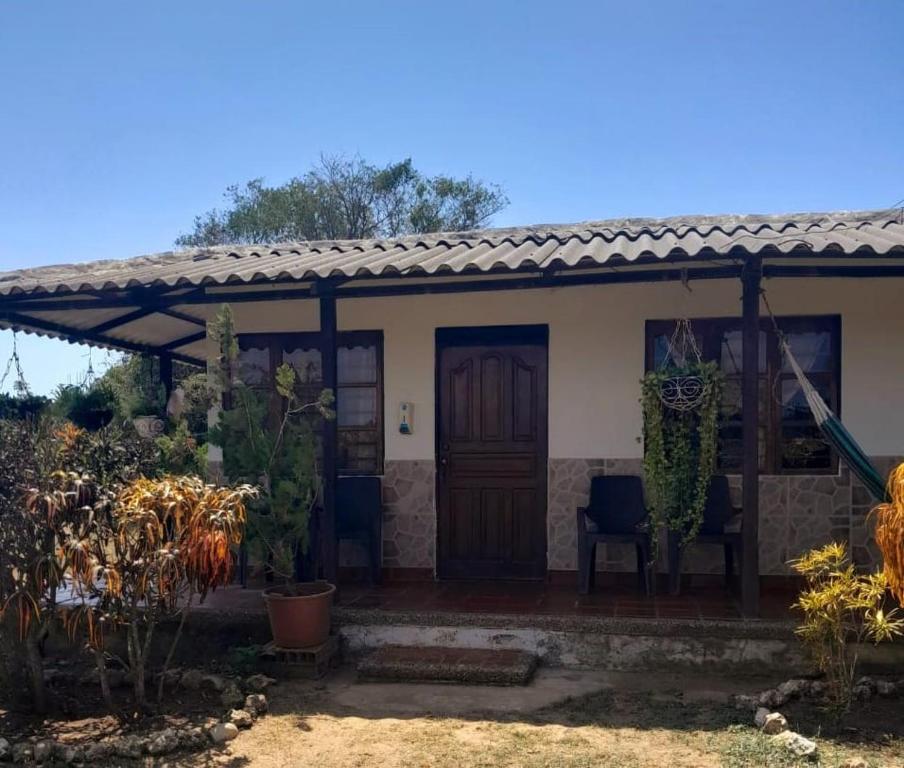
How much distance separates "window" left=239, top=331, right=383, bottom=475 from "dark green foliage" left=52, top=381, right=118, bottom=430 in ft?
6.06

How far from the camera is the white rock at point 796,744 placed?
3.91 m

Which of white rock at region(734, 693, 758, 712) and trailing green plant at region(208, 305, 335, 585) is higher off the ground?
trailing green plant at region(208, 305, 335, 585)

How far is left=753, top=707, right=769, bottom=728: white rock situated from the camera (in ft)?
14.3

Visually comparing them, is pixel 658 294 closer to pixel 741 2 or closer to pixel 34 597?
pixel 741 2

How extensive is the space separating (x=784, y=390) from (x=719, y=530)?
1287 millimetres

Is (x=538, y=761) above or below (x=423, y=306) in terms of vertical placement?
below

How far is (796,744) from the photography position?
3.97m

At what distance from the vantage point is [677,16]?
8.04 m

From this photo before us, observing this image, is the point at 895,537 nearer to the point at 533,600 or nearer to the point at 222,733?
the point at 533,600

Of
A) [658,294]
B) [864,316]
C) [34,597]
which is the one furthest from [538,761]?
[864,316]

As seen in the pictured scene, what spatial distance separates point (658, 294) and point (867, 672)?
3188mm

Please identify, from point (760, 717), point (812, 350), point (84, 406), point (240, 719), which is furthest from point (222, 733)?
point (812, 350)

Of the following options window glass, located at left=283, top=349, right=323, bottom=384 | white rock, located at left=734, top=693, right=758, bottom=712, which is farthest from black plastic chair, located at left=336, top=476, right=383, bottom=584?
white rock, located at left=734, top=693, right=758, bottom=712

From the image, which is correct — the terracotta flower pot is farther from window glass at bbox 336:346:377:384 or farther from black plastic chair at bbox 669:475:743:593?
black plastic chair at bbox 669:475:743:593
